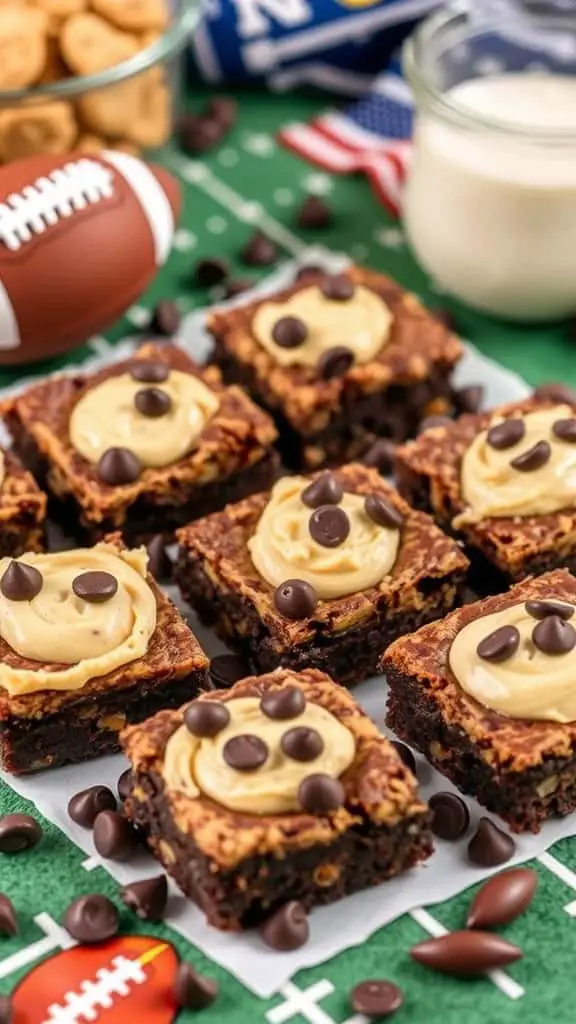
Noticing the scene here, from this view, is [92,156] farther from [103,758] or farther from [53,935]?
[53,935]

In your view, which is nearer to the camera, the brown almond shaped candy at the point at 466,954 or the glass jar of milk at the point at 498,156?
the brown almond shaped candy at the point at 466,954

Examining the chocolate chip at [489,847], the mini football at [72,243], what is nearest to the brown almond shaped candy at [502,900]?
the chocolate chip at [489,847]

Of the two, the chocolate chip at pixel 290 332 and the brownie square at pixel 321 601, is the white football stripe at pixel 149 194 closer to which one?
the chocolate chip at pixel 290 332

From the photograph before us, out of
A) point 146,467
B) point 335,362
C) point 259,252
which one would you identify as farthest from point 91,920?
point 259,252

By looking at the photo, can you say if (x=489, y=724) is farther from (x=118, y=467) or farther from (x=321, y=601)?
(x=118, y=467)

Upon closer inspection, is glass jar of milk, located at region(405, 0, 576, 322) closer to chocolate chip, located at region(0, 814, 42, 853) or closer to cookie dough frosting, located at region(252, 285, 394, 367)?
cookie dough frosting, located at region(252, 285, 394, 367)

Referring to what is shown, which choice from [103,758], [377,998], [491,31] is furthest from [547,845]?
[491,31]

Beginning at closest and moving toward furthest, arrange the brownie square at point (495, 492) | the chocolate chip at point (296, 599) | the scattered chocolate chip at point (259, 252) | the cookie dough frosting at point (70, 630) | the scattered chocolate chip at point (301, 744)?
the scattered chocolate chip at point (301, 744) < the cookie dough frosting at point (70, 630) < the chocolate chip at point (296, 599) < the brownie square at point (495, 492) < the scattered chocolate chip at point (259, 252)

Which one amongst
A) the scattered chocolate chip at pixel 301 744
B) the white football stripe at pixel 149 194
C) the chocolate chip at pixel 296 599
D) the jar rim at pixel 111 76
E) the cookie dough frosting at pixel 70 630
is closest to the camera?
the scattered chocolate chip at pixel 301 744
